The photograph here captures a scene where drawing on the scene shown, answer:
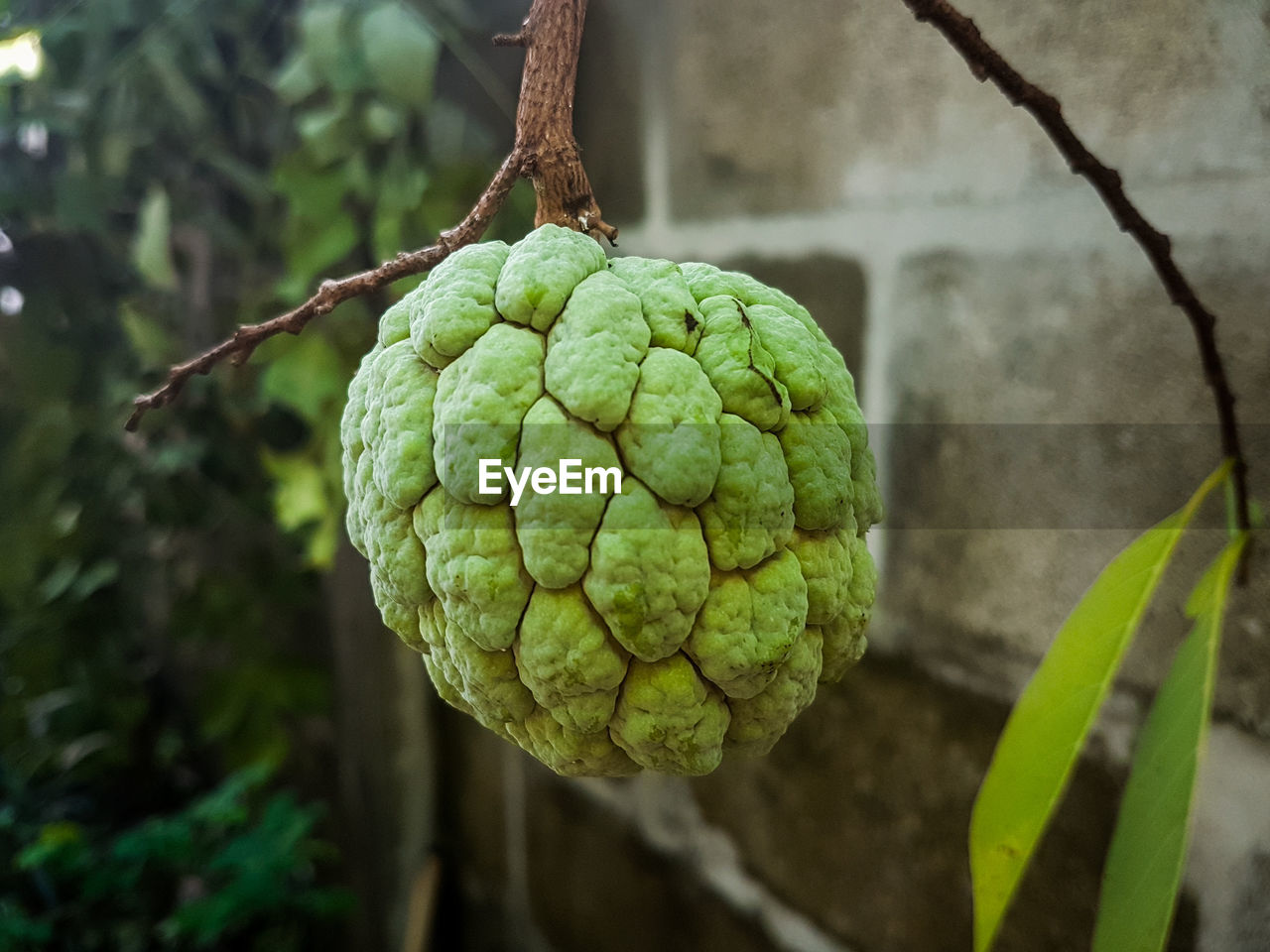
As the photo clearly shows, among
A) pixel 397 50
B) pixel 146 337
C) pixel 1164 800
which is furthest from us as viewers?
pixel 146 337

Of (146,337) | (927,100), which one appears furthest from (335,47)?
(927,100)

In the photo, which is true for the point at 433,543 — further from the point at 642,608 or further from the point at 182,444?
the point at 182,444

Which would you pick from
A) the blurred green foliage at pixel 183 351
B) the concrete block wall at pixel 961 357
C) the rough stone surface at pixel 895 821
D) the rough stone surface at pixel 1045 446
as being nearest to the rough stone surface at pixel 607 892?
the concrete block wall at pixel 961 357

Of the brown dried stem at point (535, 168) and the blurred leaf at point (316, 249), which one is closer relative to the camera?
the brown dried stem at point (535, 168)

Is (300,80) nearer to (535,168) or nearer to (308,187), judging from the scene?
(308,187)

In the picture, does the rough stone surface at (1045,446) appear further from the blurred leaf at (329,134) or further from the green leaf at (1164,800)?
the blurred leaf at (329,134)

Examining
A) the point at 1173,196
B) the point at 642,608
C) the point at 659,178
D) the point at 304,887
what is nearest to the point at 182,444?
the point at 659,178
